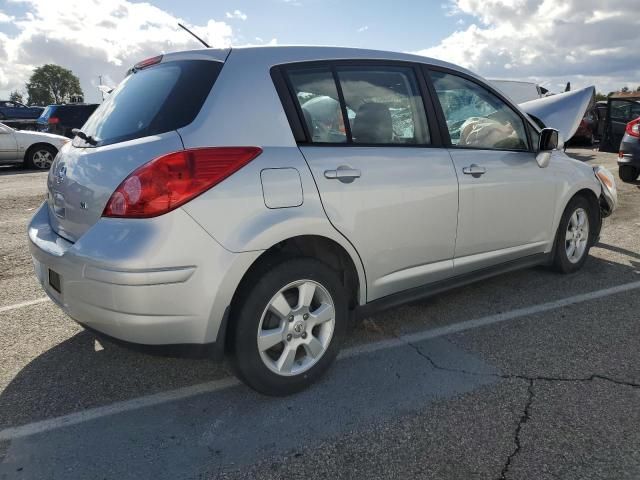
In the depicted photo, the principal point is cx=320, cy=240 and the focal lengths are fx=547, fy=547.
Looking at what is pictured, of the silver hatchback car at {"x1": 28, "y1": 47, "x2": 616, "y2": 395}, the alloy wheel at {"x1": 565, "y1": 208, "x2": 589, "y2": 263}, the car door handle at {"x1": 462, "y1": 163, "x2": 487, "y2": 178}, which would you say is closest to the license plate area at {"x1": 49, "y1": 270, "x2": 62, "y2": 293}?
the silver hatchback car at {"x1": 28, "y1": 47, "x2": 616, "y2": 395}

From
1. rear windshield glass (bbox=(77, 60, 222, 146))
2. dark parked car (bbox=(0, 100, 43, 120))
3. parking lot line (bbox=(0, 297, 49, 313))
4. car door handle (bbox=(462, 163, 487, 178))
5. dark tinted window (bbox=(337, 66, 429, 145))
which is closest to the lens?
rear windshield glass (bbox=(77, 60, 222, 146))

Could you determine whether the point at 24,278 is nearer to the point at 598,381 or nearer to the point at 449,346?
the point at 449,346

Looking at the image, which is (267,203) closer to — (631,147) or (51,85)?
(631,147)

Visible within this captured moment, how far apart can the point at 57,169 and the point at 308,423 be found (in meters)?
1.91

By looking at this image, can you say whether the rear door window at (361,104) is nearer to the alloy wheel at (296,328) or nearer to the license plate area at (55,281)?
the alloy wheel at (296,328)

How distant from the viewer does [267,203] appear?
2.55m

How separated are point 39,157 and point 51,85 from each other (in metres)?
119

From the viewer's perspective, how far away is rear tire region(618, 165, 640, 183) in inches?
377

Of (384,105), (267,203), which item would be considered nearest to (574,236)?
(384,105)

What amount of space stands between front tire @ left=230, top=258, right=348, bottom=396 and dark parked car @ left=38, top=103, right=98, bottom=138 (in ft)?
55.5

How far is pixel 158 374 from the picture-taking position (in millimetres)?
3049

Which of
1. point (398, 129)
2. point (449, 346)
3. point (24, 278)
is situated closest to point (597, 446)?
point (449, 346)

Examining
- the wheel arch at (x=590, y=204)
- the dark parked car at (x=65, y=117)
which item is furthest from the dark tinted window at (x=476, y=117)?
the dark parked car at (x=65, y=117)

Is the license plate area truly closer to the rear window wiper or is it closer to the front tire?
the rear window wiper
